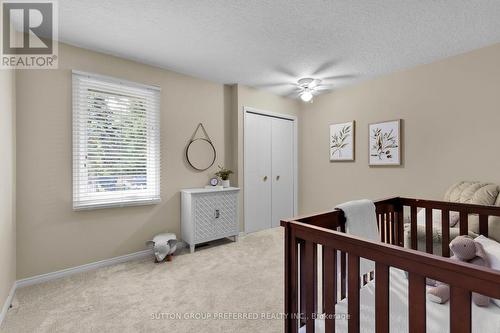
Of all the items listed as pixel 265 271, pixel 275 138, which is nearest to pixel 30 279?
pixel 265 271

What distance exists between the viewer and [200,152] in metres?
3.26

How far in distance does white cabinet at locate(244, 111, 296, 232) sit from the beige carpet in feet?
3.75

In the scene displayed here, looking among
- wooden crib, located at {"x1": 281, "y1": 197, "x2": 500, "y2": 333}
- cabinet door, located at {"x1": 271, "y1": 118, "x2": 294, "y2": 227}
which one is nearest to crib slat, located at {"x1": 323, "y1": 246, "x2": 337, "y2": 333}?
wooden crib, located at {"x1": 281, "y1": 197, "x2": 500, "y2": 333}

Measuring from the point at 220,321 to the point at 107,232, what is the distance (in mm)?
1624

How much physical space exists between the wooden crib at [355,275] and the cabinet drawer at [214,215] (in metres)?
1.90

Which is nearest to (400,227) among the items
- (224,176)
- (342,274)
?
(342,274)

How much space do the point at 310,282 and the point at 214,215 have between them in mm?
2095

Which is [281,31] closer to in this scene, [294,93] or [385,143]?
[294,93]

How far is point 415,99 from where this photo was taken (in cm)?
292

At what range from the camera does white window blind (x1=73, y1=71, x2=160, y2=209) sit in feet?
7.73

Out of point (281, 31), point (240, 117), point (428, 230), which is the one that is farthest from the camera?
point (240, 117)

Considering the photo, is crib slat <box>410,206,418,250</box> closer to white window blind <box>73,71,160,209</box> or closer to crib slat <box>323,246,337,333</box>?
crib slat <box>323,246,337,333</box>

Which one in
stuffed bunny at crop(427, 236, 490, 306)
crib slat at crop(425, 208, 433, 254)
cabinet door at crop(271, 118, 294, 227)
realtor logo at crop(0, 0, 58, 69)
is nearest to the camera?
stuffed bunny at crop(427, 236, 490, 306)

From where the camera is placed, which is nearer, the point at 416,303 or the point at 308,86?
the point at 416,303
